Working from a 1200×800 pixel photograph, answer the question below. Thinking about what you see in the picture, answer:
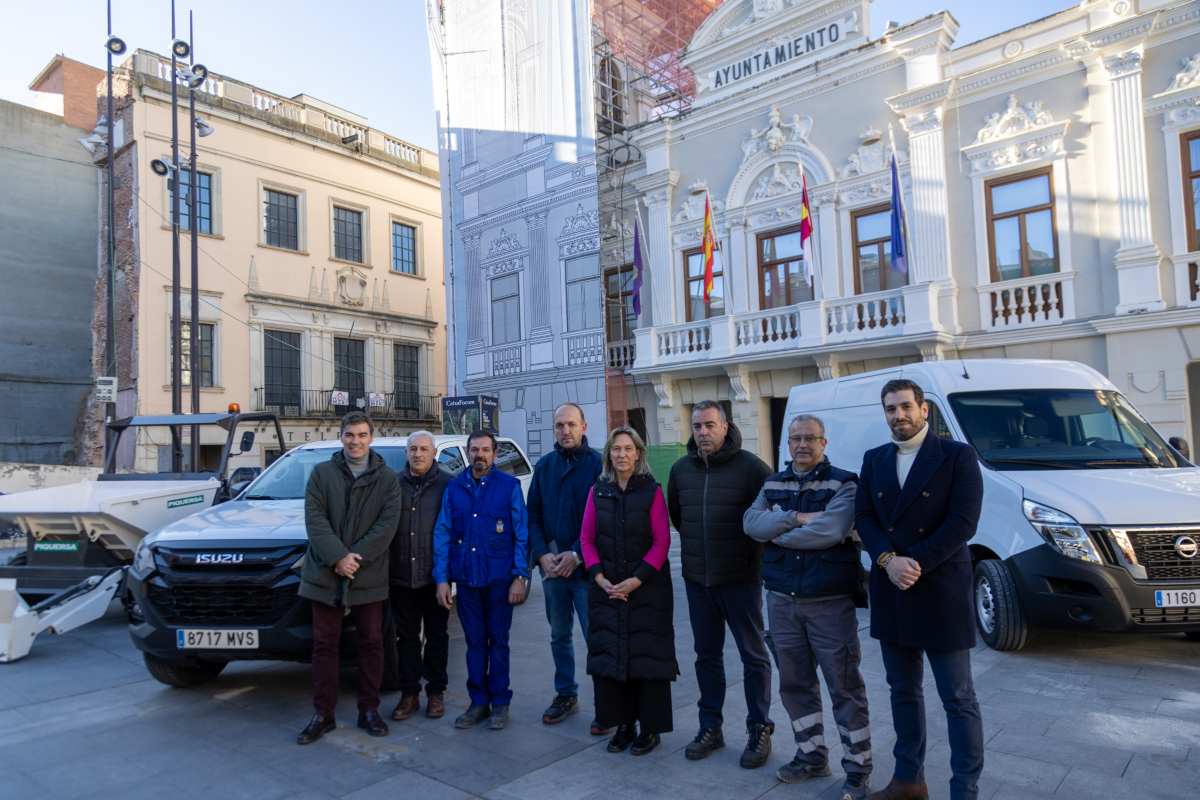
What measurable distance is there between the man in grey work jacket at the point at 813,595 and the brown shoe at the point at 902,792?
0.13 m

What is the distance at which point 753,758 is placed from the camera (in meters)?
4.51

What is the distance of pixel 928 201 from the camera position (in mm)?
16078

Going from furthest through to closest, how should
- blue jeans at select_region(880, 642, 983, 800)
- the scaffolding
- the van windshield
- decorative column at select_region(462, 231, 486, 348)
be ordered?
1. decorative column at select_region(462, 231, 486, 348)
2. the scaffolding
3. the van windshield
4. blue jeans at select_region(880, 642, 983, 800)

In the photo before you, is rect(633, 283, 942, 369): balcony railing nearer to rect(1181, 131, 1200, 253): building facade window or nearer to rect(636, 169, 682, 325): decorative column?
rect(636, 169, 682, 325): decorative column

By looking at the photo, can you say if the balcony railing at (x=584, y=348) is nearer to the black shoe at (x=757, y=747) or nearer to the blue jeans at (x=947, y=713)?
the black shoe at (x=757, y=747)

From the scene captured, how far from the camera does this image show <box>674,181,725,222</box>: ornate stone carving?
19.2 meters

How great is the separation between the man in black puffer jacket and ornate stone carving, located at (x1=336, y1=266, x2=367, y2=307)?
25045mm

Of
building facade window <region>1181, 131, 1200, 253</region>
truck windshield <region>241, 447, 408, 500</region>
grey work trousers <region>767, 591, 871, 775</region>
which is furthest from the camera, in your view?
building facade window <region>1181, 131, 1200, 253</region>

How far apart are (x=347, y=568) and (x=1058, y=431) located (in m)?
5.97

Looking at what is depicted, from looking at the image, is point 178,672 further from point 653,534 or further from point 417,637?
point 653,534

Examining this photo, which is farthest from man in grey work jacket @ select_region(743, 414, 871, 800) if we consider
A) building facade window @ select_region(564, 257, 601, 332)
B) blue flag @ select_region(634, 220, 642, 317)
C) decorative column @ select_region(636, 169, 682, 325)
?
building facade window @ select_region(564, 257, 601, 332)

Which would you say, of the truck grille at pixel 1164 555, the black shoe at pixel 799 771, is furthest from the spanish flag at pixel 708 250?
the black shoe at pixel 799 771

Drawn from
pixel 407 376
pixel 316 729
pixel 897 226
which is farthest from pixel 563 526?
pixel 407 376

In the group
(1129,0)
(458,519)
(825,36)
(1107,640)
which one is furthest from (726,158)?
(458,519)
